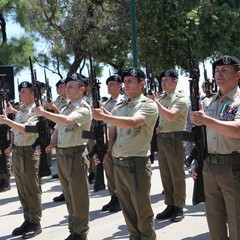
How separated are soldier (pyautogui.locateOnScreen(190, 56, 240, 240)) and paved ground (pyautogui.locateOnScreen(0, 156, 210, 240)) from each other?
147 cm

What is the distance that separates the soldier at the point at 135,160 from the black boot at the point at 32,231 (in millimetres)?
1678

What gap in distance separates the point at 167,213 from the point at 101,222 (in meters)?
0.94

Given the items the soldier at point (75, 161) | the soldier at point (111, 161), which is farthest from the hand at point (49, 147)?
the soldier at point (111, 161)

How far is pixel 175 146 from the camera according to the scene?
6.52 metres

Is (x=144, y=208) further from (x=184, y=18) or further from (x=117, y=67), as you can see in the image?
(x=117, y=67)

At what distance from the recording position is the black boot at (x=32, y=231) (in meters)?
6.01

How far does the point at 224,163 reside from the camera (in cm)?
406

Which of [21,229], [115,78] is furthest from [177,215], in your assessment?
[115,78]

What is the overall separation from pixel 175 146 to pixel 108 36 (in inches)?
440

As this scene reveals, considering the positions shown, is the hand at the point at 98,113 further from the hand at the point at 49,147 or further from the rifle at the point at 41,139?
the rifle at the point at 41,139

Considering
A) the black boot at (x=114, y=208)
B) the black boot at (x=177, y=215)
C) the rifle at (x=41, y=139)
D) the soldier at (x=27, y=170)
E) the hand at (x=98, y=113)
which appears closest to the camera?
the hand at (x=98, y=113)

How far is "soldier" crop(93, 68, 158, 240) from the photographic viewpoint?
4777 millimetres

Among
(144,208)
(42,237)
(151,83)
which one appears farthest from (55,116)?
(151,83)

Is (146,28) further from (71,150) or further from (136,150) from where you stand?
(136,150)
